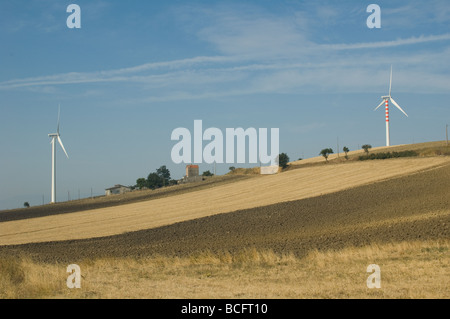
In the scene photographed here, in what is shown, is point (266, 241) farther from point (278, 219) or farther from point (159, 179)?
point (159, 179)

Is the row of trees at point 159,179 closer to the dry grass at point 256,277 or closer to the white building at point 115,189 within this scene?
the white building at point 115,189

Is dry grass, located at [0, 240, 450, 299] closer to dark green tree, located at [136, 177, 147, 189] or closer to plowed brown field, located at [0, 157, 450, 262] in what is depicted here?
plowed brown field, located at [0, 157, 450, 262]

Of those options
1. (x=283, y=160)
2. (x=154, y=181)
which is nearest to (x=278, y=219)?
(x=283, y=160)

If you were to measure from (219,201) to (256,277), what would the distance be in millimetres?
42065

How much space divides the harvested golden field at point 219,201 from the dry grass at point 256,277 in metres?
23.0

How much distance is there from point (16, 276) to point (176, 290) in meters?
6.11

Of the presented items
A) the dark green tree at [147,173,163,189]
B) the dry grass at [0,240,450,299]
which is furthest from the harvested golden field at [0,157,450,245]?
the dark green tree at [147,173,163,189]

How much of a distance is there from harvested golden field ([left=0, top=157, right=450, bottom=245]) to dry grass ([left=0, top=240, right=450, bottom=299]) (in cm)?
2301

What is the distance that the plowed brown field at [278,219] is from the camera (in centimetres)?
2825

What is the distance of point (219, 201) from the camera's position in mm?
57406

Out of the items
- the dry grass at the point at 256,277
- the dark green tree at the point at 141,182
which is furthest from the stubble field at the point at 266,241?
the dark green tree at the point at 141,182

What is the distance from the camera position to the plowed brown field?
2825 centimetres
